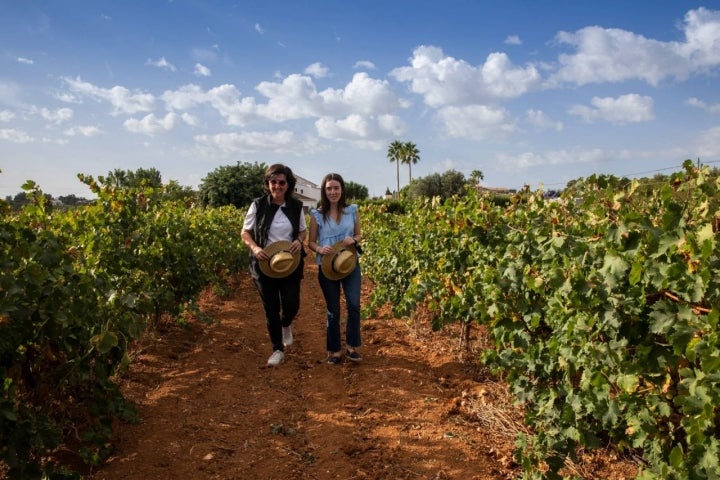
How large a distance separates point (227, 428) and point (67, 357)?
3.90 feet

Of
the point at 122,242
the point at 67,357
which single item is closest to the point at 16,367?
the point at 67,357

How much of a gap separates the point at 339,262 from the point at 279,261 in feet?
1.72

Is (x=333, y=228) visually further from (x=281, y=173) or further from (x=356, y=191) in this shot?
(x=356, y=191)

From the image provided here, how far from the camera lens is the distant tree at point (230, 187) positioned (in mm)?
38250

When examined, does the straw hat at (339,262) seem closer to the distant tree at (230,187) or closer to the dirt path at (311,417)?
the dirt path at (311,417)

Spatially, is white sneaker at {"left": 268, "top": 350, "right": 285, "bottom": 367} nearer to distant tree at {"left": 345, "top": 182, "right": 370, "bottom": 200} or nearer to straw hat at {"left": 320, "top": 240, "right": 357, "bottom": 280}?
straw hat at {"left": 320, "top": 240, "right": 357, "bottom": 280}

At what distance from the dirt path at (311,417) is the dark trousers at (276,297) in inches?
14.6

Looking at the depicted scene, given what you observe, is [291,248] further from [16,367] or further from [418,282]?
[16,367]

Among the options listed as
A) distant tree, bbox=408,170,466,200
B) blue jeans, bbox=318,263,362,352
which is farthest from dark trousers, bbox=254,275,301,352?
distant tree, bbox=408,170,466,200

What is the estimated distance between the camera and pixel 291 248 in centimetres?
457

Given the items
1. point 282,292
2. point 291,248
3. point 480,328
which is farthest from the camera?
point 480,328

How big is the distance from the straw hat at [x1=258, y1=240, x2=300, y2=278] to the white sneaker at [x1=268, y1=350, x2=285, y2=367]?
32.6 inches

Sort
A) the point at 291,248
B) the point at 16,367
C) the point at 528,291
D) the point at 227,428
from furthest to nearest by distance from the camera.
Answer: the point at 291,248, the point at 227,428, the point at 528,291, the point at 16,367

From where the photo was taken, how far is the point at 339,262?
4.54 m
